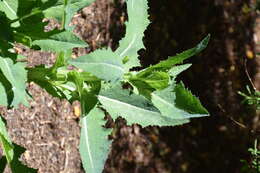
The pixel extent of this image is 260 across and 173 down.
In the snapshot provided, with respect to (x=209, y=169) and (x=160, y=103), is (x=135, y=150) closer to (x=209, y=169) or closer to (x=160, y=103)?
(x=209, y=169)

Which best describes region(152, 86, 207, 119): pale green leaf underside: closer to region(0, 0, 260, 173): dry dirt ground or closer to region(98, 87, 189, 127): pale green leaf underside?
region(98, 87, 189, 127): pale green leaf underside

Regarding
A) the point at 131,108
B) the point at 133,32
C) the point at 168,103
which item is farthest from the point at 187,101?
the point at 133,32

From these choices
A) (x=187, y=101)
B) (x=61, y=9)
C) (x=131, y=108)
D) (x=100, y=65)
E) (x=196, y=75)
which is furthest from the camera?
(x=196, y=75)

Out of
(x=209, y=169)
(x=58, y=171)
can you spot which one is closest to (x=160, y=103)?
(x=58, y=171)

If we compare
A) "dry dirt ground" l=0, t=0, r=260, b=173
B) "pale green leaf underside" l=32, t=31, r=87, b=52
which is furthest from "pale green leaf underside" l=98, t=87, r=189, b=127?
"dry dirt ground" l=0, t=0, r=260, b=173

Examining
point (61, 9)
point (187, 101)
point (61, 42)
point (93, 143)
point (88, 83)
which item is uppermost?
point (61, 9)

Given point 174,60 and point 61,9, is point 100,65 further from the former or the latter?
point 61,9
